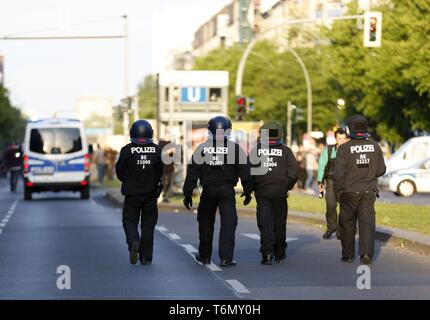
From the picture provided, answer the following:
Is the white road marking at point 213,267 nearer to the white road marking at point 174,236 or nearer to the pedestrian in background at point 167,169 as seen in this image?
the white road marking at point 174,236

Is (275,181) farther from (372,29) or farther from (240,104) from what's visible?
(240,104)

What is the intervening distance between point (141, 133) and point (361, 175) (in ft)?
8.64

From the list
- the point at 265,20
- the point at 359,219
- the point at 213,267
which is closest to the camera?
the point at 213,267

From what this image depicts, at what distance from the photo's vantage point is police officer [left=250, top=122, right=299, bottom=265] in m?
15.4

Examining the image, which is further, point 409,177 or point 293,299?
point 409,177

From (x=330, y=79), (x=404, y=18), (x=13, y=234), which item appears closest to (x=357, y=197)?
(x=13, y=234)

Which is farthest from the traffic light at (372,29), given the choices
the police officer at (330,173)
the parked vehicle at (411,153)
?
the police officer at (330,173)

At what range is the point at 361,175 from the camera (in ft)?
50.1

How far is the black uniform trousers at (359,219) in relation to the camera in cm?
1520

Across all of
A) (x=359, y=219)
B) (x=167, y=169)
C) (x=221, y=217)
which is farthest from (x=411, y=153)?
(x=221, y=217)

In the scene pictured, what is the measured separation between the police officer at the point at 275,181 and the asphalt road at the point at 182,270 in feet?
1.31

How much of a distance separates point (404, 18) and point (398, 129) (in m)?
12.0

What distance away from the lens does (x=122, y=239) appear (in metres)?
19.9
